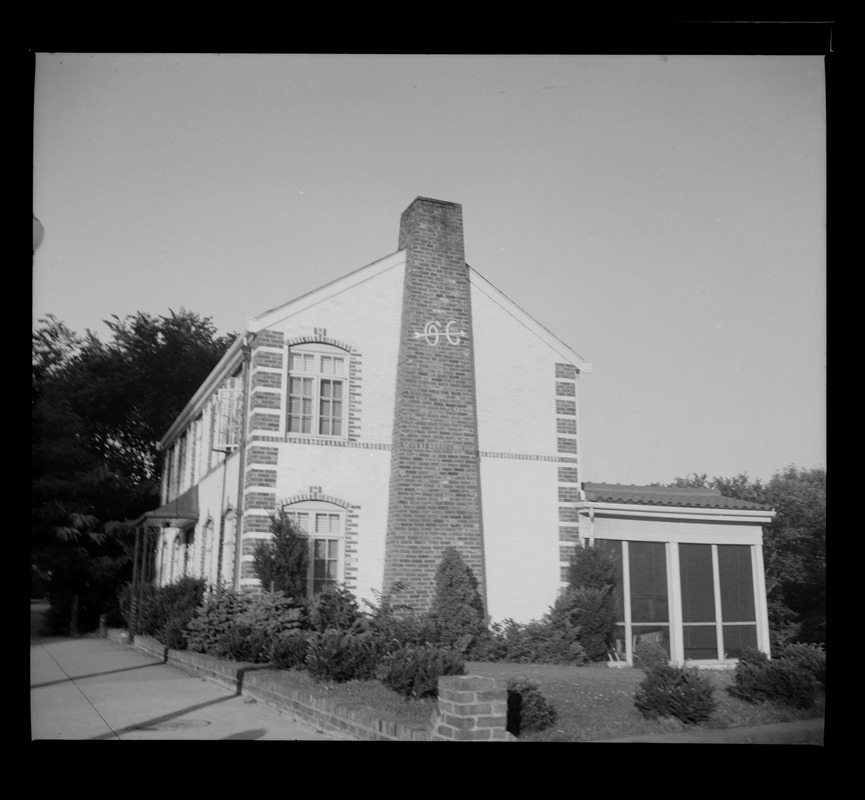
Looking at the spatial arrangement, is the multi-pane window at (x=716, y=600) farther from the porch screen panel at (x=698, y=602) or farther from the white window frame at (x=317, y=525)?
the white window frame at (x=317, y=525)

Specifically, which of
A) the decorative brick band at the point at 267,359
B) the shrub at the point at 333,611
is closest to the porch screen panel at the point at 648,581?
the shrub at the point at 333,611

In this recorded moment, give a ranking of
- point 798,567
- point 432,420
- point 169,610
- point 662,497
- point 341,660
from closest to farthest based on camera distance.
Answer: point 341,660 → point 432,420 → point 169,610 → point 662,497 → point 798,567

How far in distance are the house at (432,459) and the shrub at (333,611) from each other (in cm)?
53

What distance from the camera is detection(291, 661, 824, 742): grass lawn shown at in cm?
885

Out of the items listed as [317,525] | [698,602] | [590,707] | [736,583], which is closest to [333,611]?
[317,525]

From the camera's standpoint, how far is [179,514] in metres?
19.2

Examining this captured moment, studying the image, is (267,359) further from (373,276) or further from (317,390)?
(373,276)

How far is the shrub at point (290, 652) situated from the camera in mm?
11445

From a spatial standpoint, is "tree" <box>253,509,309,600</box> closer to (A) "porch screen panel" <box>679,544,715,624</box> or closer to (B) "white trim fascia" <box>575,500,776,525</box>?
(B) "white trim fascia" <box>575,500,776,525</box>

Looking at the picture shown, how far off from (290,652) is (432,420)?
5.11m

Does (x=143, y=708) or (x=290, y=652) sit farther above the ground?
(x=290, y=652)

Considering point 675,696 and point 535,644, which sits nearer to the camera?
point 675,696

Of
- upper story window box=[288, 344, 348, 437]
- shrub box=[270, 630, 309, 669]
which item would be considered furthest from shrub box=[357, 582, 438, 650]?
upper story window box=[288, 344, 348, 437]

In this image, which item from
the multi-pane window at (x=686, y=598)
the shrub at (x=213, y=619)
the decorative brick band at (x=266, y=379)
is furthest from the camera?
the multi-pane window at (x=686, y=598)
